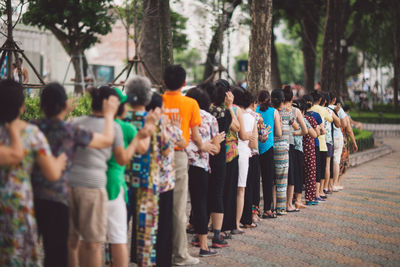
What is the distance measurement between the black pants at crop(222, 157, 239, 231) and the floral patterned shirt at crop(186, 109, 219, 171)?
2.98 ft

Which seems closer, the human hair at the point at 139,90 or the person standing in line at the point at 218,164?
the human hair at the point at 139,90

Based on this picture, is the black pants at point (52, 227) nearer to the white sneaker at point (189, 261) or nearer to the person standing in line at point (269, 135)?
the white sneaker at point (189, 261)

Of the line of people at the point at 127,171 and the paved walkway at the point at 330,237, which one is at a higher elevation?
the line of people at the point at 127,171

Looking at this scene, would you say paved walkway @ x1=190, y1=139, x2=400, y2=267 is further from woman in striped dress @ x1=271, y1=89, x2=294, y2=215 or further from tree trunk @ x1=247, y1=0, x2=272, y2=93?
tree trunk @ x1=247, y1=0, x2=272, y2=93

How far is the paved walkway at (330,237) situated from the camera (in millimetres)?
6594

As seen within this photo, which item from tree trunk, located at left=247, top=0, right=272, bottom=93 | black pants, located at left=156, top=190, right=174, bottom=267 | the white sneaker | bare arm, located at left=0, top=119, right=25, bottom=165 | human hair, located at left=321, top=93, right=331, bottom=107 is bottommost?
the white sneaker

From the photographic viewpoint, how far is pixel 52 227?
436cm

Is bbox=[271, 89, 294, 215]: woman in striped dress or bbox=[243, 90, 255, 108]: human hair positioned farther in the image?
bbox=[271, 89, 294, 215]: woman in striped dress

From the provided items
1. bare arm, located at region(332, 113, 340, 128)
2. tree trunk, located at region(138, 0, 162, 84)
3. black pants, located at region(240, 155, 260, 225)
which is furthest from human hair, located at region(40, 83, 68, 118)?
tree trunk, located at region(138, 0, 162, 84)

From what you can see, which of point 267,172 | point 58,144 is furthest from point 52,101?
point 267,172

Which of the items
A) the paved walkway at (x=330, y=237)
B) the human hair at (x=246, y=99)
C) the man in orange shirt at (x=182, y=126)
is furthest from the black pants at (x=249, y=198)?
the man in orange shirt at (x=182, y=126)

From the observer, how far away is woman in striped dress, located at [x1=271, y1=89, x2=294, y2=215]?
29.7 ft

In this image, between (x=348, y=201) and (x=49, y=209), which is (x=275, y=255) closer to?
(x=49, y=209)

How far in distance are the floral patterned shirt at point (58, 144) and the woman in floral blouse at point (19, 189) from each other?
0.19 m
